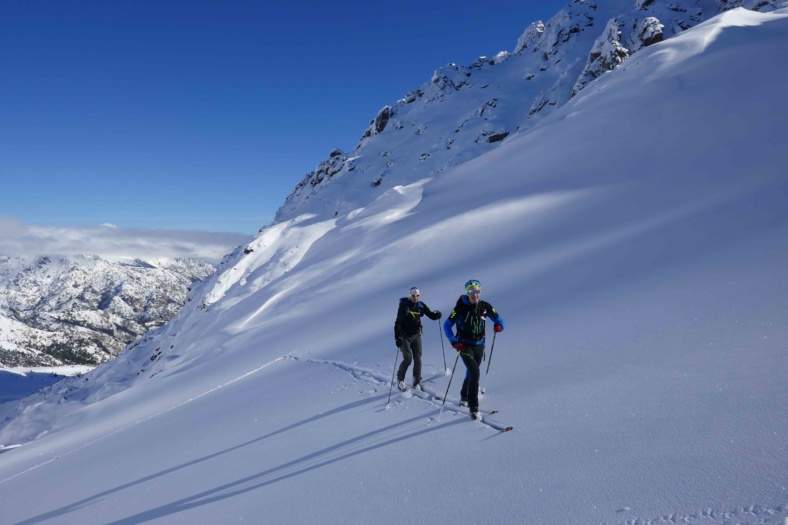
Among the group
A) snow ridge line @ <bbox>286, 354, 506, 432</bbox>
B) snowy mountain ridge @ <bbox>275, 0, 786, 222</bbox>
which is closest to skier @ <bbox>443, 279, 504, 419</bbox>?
snow ridge line @ <bbox>286, 354, 506, 432</bbox>

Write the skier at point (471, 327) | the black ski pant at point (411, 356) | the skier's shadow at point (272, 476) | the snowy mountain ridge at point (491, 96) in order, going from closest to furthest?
the skier's shadow at point (272, 476), the skier at point (471, 327), the black ski pant at point (411, 356), the snowy mountain ridge at point (491, 96)

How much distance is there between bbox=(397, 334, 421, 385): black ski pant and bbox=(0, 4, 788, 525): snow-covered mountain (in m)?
0.52

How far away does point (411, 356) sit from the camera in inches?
413

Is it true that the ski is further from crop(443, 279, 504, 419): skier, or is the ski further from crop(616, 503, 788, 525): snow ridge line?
crop(616, 503, 788, 525): snow ridge line

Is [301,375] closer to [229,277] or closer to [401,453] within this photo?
[401,453]

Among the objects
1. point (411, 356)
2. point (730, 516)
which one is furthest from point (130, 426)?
point (730, 516)

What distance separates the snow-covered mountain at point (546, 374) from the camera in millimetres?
5172

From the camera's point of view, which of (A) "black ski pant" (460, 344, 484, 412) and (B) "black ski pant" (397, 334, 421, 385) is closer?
(A) "black ski pant" (460, 344, 484, 412)

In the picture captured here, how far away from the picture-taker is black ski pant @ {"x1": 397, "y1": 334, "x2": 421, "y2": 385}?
1020 centimetres

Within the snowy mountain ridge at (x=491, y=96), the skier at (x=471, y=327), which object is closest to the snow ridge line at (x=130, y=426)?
the skier at (x=471, y=327)

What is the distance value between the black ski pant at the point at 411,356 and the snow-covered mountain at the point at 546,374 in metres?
0.52

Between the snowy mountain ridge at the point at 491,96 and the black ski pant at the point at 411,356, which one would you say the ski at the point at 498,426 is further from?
the snowy mountain ridge at the point at 491,96

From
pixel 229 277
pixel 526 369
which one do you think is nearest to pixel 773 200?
pixel 526 369

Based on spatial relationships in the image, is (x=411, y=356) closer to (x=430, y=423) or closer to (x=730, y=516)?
(x=430, y=423)
